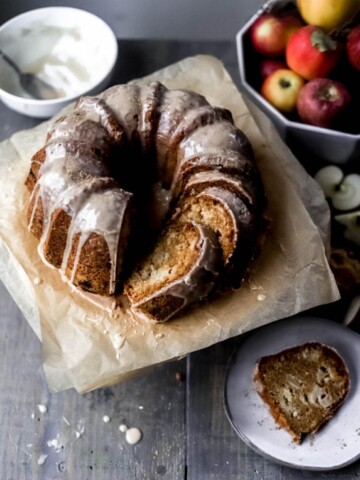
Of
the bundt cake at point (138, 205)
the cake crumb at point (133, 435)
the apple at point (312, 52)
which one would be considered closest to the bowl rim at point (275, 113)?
the apple at point (312, 52)

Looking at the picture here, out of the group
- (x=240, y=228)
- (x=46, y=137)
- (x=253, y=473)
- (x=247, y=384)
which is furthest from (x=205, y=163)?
(x=253, y=473)

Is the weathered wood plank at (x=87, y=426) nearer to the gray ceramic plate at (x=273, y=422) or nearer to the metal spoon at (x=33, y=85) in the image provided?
the gray ceramic plate at (x=273, y=422)

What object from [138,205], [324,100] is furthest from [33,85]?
[324,100]

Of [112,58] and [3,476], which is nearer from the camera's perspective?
[3,476]

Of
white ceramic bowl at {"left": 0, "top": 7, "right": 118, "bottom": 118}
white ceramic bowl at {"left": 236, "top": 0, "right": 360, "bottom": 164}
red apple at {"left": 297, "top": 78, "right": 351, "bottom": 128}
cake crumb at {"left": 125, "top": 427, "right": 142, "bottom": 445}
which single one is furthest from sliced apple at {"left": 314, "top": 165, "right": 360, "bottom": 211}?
cake crumb at {"left": 125, "top": 427, "right": 142, "bottom": 445}

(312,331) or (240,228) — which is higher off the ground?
(240,228)

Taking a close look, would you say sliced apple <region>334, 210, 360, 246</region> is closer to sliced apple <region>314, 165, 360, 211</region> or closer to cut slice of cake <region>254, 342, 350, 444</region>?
sliced apple <region>314, 165, 360, 211</region>

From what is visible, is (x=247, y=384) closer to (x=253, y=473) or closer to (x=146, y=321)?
(x=253, y=473)
